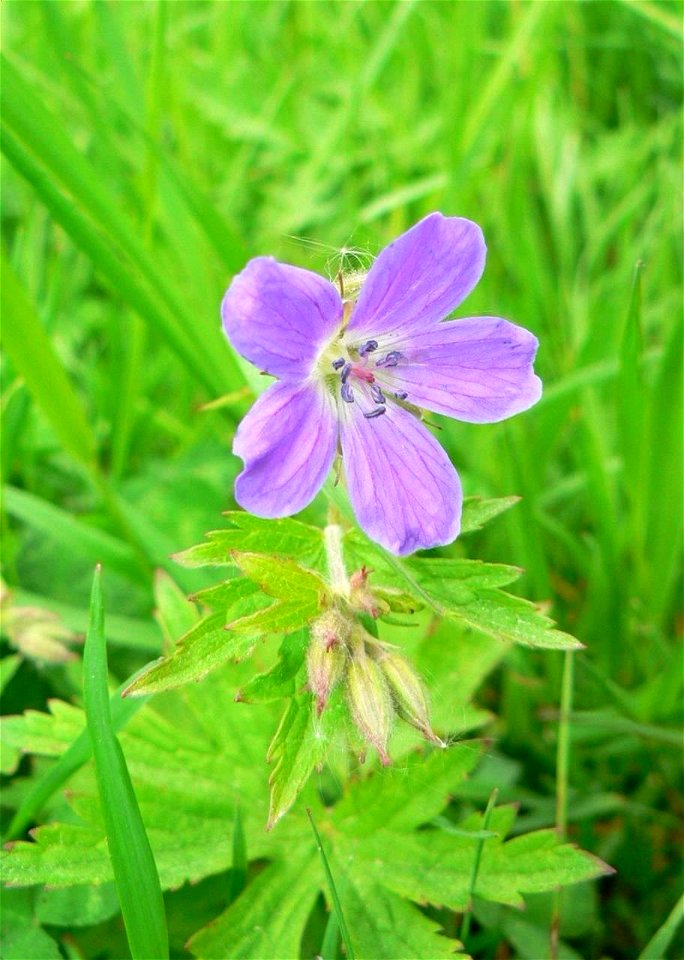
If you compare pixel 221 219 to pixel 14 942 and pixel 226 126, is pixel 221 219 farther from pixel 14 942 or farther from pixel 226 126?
pixel 14 942

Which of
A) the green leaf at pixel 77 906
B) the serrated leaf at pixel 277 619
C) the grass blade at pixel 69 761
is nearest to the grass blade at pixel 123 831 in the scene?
the grass blade at pixel 69 761

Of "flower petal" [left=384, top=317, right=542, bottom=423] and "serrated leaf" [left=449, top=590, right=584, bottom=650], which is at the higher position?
"flower petal" [left=384, top=317, right=542, bottom=423]

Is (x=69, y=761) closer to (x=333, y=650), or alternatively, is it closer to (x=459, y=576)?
(x=333, y=650)

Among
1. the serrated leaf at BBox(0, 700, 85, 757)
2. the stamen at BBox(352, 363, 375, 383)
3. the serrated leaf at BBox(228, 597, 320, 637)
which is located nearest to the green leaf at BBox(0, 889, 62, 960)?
the serrated leaf at BBox(0, 700, 85, 757)

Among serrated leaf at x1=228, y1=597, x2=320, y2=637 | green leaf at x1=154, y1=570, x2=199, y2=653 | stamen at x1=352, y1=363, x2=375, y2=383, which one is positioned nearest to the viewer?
serrated leaf at x1=228, y1=597, x2=320, y2=637

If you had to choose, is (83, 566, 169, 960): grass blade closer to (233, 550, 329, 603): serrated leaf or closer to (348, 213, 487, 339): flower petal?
(233, 550, 329, 603): serrated leaf

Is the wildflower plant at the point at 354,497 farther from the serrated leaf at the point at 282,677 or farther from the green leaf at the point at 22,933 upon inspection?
the green leaf at the point at 22,933
